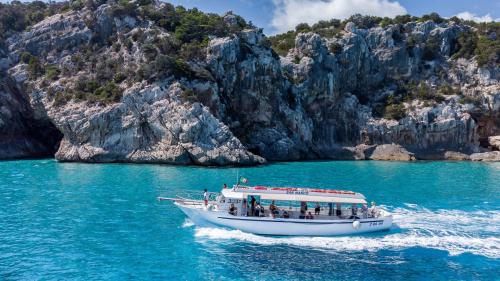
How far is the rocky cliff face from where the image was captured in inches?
2442

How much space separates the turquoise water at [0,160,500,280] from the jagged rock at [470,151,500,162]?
116 ft

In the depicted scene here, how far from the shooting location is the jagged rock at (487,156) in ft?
243

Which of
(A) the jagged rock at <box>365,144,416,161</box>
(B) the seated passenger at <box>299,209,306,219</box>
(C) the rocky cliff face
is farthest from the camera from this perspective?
(A) the jagged rock at <box>365,144,416,161</box>

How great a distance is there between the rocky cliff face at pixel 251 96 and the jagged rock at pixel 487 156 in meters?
0.31

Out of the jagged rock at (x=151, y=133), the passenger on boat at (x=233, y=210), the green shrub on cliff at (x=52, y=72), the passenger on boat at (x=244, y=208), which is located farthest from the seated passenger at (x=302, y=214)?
the green shrub on cliff at (x=52, y=72)

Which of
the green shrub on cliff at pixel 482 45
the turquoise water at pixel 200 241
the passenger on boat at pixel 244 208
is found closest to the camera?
the turquoise water at pixel 200 241

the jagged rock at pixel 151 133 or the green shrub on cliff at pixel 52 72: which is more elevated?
the green shrub on cliff at pixel 52 72

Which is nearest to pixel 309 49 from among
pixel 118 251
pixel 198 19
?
pixel 198 19

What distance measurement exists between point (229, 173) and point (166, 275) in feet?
108

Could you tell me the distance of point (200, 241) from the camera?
24.8m

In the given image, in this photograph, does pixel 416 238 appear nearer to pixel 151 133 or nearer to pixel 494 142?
pixel 151 133

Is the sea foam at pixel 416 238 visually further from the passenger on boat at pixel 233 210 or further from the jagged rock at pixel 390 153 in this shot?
the jagged rock at pixel 390 153

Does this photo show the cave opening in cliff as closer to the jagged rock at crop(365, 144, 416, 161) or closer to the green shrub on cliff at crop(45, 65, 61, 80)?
the green shrub on cliff at crop(45, 65, 61, 80)

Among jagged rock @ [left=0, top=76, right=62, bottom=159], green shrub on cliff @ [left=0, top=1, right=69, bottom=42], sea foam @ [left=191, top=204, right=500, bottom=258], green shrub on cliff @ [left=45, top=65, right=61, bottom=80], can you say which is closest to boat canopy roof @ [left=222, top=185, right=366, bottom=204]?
sea foam @ [left=191, top=204, right=500, bottom=258]
